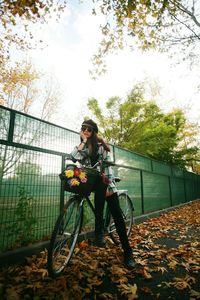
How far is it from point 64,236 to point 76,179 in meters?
0.73

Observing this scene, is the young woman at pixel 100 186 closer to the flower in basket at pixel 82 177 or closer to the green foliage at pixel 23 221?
the flower in basket at pixel 82 177

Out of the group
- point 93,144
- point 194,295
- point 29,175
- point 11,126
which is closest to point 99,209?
point 93,144

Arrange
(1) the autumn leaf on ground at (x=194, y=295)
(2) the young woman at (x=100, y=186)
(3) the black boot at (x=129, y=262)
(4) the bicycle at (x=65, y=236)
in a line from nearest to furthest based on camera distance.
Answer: (1) the autumn leaf on ground at (x=194, y=295) → (4) the bicycle at (x=65, y=236) → (3) the black boot at (x=129, y=262) → (2) the young woman at (x=100, y=186)

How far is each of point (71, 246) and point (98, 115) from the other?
14296 millimetres

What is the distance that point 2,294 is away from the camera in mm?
2131

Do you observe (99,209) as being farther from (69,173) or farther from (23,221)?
(23,221)

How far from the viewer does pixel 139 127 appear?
15852 millimetres

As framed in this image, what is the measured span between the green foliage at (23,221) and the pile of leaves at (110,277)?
312 mm

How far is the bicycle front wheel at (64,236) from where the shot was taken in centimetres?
241

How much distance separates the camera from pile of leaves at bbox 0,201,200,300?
223 cm

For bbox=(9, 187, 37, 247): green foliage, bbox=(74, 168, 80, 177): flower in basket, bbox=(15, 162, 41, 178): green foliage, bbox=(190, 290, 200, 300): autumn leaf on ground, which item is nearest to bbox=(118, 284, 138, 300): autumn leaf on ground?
bbox=(190, 290, 200, 300): autumn leaf on ground

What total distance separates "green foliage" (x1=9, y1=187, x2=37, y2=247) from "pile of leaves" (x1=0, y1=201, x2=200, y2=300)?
312mm

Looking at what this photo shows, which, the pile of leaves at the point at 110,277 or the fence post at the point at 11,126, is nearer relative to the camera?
the pile of leaves at the point at 110,277

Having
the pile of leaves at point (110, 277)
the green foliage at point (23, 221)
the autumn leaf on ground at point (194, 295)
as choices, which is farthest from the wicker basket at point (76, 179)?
the autumn leaf on ground at point (194, 295)
